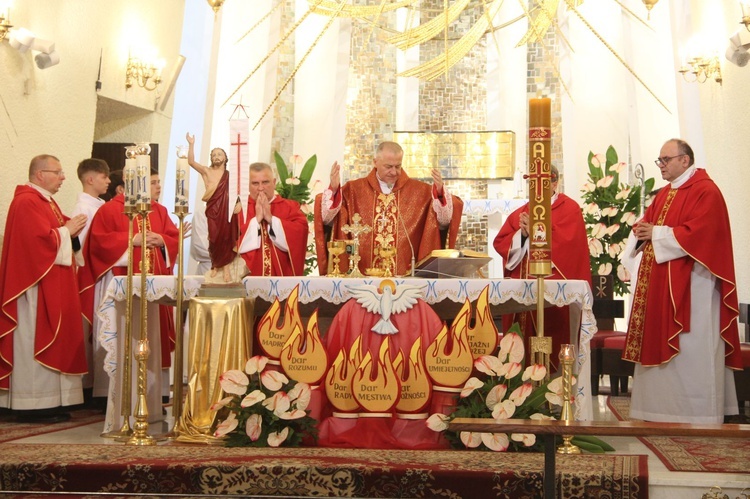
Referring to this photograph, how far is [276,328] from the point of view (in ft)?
17.2

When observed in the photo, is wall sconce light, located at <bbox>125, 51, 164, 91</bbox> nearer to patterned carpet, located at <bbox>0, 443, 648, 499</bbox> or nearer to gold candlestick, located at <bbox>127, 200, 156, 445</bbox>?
gold candlestick, located at <bbox>127, 200, 156, 445</bbox>

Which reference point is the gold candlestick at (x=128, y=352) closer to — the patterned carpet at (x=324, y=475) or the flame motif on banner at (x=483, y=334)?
the patterned carpet at (x=324, y=475)

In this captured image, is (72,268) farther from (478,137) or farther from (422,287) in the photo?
(478,137)

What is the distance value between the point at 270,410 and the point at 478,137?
793 centimetres

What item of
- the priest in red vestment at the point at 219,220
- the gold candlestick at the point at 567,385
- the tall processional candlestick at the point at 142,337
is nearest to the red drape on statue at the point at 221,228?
the priest in red vestment at the point at 219,220

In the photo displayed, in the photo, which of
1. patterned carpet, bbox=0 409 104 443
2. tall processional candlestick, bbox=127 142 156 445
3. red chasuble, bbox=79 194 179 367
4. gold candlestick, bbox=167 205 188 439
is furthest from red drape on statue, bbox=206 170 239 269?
red chasuble, bbox=79 194 179 367

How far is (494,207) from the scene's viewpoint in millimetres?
10828

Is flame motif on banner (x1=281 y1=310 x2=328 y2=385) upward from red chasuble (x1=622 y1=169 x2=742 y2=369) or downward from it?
downward

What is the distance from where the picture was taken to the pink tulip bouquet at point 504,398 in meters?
4.94

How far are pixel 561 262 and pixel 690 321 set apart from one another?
944mm

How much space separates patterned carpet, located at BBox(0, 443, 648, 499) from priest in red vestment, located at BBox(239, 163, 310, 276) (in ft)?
7.47

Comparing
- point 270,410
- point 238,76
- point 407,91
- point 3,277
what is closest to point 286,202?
point 3,277

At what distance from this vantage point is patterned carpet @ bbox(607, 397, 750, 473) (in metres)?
4.66

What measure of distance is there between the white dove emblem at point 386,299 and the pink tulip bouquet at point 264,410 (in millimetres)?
528
